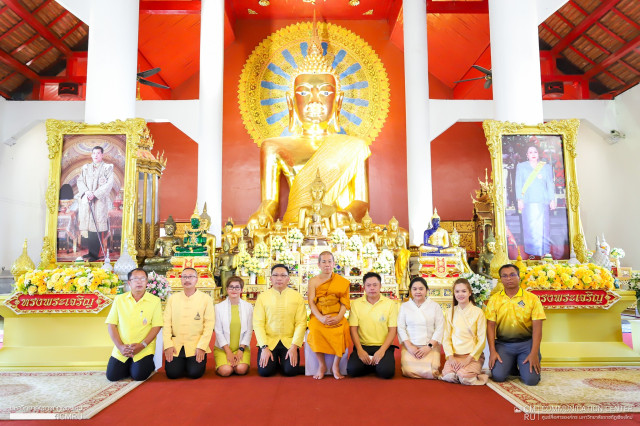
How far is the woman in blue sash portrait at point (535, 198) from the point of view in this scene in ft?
17.0

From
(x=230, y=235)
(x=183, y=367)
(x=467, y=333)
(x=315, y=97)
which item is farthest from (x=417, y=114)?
(x=183, y=367)

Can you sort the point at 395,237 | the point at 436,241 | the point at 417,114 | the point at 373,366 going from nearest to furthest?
the point at 373,366, the point at 436,241, the point at 395,237, the point at 417,114

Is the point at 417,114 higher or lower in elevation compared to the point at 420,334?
higher

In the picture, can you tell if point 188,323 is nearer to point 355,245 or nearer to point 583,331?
point 583,331

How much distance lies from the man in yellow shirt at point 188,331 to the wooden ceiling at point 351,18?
6.01 metres

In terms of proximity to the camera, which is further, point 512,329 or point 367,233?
point 367,233

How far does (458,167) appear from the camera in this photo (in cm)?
998

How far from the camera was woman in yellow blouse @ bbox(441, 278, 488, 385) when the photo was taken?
2905mm

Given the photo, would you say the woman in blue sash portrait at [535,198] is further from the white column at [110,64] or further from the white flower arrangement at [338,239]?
the white column at [110,64]

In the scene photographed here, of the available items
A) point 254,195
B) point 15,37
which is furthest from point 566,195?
point 15,37

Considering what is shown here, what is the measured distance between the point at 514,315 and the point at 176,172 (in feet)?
25.8

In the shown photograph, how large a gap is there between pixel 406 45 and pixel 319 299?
6364mm

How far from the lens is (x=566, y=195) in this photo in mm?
A: 5258

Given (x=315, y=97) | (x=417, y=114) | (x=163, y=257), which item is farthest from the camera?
(x=315, y=97)
